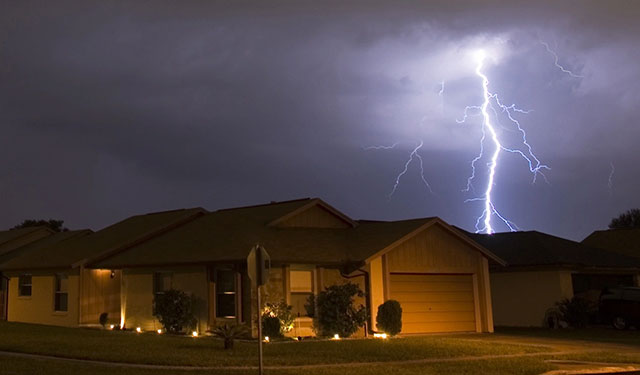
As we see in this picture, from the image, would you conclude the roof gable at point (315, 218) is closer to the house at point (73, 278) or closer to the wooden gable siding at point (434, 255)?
the wooden gable siding at point (434, 255)

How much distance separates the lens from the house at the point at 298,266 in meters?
26.8

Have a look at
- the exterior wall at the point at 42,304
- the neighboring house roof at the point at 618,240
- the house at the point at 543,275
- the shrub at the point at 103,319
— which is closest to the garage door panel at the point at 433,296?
the house at the point at 543,275

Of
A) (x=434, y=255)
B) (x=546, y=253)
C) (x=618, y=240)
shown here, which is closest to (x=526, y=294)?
(x=546, y=253)

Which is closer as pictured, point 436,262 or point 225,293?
point 225,293

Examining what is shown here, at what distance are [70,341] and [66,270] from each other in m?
11.6

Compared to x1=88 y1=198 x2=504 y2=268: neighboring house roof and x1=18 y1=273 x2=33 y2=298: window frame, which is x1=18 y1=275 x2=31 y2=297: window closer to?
x1=18 y1=273 x2=33 y2=298: window frame

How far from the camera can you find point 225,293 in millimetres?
27312

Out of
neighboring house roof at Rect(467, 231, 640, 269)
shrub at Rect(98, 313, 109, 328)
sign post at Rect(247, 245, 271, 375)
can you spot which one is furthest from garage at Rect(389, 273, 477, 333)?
sign post at Rect(247, 245, 271, 375)

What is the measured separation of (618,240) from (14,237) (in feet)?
126

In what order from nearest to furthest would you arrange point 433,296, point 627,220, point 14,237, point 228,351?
point 228,351 < point 433,296 < point 14,237 < point 627,220

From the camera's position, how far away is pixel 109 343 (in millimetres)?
22141

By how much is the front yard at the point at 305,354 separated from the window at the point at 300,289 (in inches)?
137

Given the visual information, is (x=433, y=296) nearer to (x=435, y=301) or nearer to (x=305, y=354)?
(x=435, y=301)

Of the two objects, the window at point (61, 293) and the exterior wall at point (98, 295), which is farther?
the window at point (61, 293)
